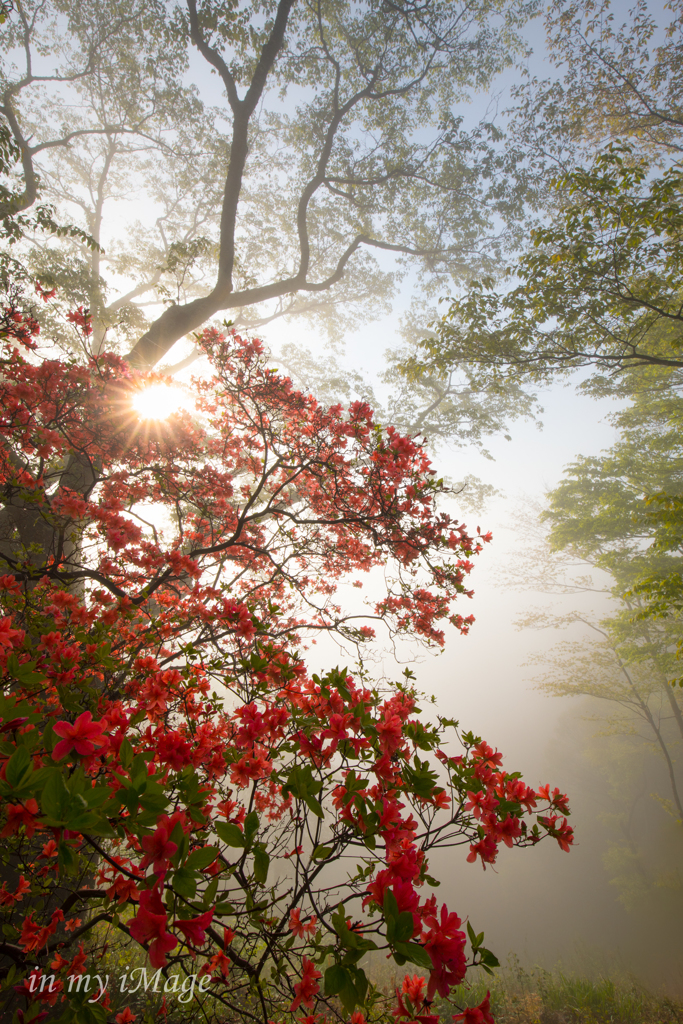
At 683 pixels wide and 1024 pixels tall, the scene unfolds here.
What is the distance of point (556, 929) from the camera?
1520cm

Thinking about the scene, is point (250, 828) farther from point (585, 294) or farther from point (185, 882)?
point (585, 294)

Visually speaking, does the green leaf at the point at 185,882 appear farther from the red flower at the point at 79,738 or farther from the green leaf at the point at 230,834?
the red flower at the point at 79,738

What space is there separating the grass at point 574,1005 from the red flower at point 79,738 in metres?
7.83

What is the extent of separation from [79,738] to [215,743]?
120 centimetres

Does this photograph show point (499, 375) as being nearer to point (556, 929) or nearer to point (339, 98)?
point (339, 98)

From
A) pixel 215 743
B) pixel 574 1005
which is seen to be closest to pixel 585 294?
pixel 215 743

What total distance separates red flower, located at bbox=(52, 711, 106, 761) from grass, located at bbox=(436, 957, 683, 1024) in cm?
783

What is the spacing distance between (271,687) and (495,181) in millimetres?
11262

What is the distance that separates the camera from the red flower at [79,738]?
0.97m

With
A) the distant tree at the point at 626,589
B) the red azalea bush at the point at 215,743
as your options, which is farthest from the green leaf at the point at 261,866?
the distant tree at the point at 626,589

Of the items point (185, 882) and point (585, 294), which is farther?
point (585, 294)

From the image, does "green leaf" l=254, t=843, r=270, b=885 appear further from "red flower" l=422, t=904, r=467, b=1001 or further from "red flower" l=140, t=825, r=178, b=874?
"red flower" l=422, t=904, r=467, b=1001

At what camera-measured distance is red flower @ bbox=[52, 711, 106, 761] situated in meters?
0.97

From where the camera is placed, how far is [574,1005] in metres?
6.27
